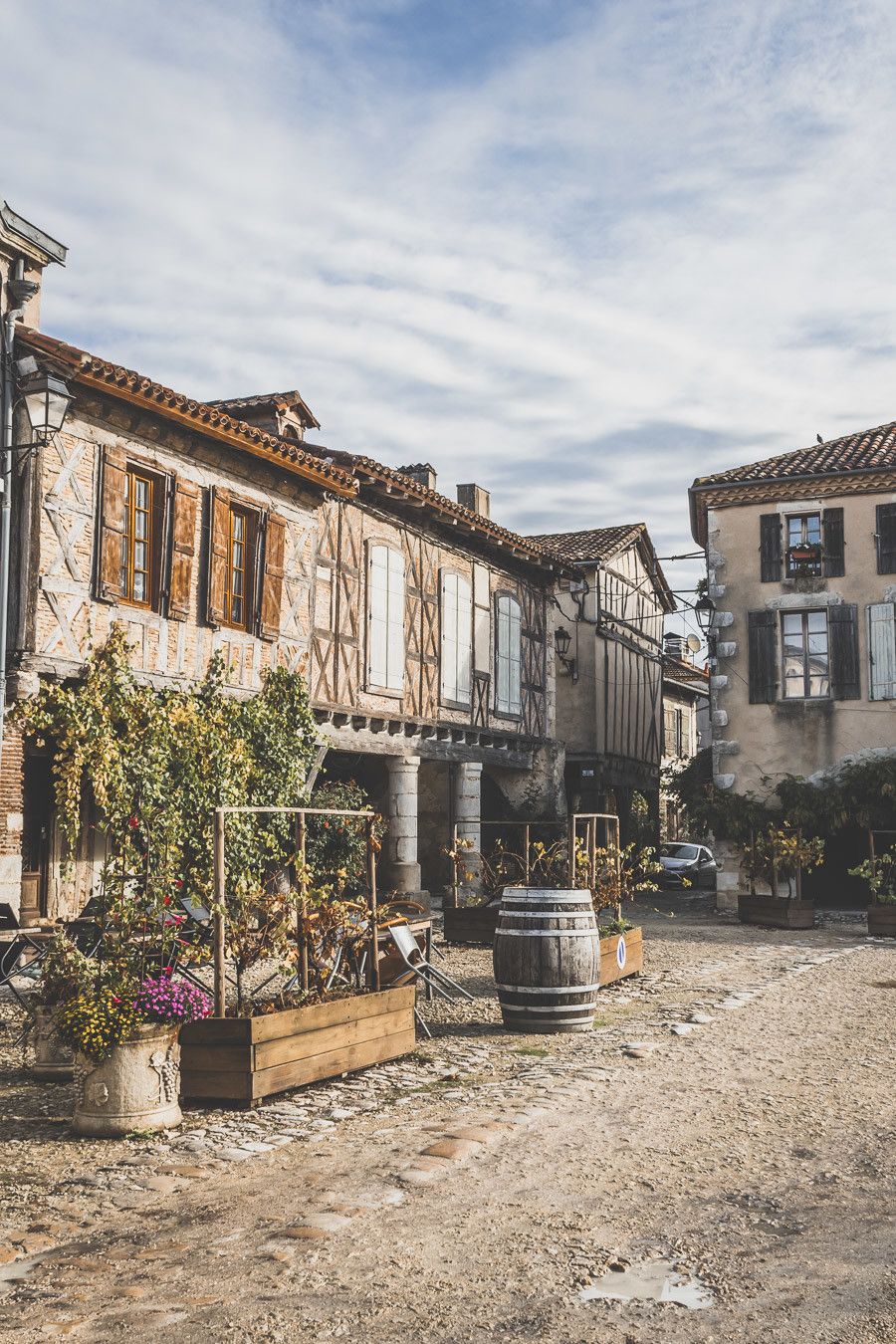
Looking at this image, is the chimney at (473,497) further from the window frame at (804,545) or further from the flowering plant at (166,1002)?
the flowering plant at (166,1002)

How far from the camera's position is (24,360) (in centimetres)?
1142

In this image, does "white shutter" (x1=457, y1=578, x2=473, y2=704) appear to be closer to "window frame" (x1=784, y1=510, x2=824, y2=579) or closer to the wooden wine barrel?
"window frame" (x1=784, y1=510, x2=824, y2=579)

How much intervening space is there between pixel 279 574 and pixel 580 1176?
10.3m

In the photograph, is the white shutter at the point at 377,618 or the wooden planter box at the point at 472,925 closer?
the wooden planter box at the point at 472,925

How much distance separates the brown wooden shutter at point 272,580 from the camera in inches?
556

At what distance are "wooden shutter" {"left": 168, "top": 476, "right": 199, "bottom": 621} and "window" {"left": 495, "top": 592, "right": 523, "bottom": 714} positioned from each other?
7808 millimetres

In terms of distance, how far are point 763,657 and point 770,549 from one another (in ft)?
5.69

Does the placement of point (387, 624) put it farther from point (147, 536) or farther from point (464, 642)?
point (147, 536)

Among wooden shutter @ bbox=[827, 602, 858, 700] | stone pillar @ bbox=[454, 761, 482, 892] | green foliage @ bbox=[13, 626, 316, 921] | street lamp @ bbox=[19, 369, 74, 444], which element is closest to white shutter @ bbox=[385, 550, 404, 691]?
stone pillar @ bbox=[454, 761, 482, 892]

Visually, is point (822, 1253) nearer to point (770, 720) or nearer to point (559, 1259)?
point (559, 1259)

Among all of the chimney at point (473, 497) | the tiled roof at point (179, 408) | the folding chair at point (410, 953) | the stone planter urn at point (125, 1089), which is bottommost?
the stone planter urn at point (125, 1089)

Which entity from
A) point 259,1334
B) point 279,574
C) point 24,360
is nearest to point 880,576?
point 279,574

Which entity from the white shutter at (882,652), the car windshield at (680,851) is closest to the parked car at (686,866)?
the car windshield at (680,851)

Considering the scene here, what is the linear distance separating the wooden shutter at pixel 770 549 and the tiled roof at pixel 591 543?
5061mm
